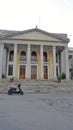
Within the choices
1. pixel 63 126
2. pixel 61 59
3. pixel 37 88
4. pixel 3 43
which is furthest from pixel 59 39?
pixel 63 126

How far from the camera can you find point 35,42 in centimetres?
2973

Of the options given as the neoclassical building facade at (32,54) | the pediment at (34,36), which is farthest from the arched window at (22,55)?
the pediment at (34,36)

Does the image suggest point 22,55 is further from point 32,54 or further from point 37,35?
point 37,35

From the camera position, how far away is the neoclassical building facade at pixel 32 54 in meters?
29.3

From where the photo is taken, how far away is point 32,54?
3300cm

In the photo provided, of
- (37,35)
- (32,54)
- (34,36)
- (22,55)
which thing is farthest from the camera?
(32,54)

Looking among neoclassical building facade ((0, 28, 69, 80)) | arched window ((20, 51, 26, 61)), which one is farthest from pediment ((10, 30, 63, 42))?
arched window ((20, 51, 26, 61))

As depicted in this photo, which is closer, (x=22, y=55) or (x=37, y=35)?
(x=37, y=35)

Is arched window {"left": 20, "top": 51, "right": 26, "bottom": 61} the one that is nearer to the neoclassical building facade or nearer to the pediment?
the neoclassical building facade

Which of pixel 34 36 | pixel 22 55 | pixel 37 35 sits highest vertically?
pixel 37 35

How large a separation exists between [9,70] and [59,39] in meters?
10.8

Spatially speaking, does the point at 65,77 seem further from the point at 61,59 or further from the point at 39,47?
the point at 39,47

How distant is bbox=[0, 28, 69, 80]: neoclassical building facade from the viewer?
96.2ft

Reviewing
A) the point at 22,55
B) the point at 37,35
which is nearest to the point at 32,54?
the point at 22,55
